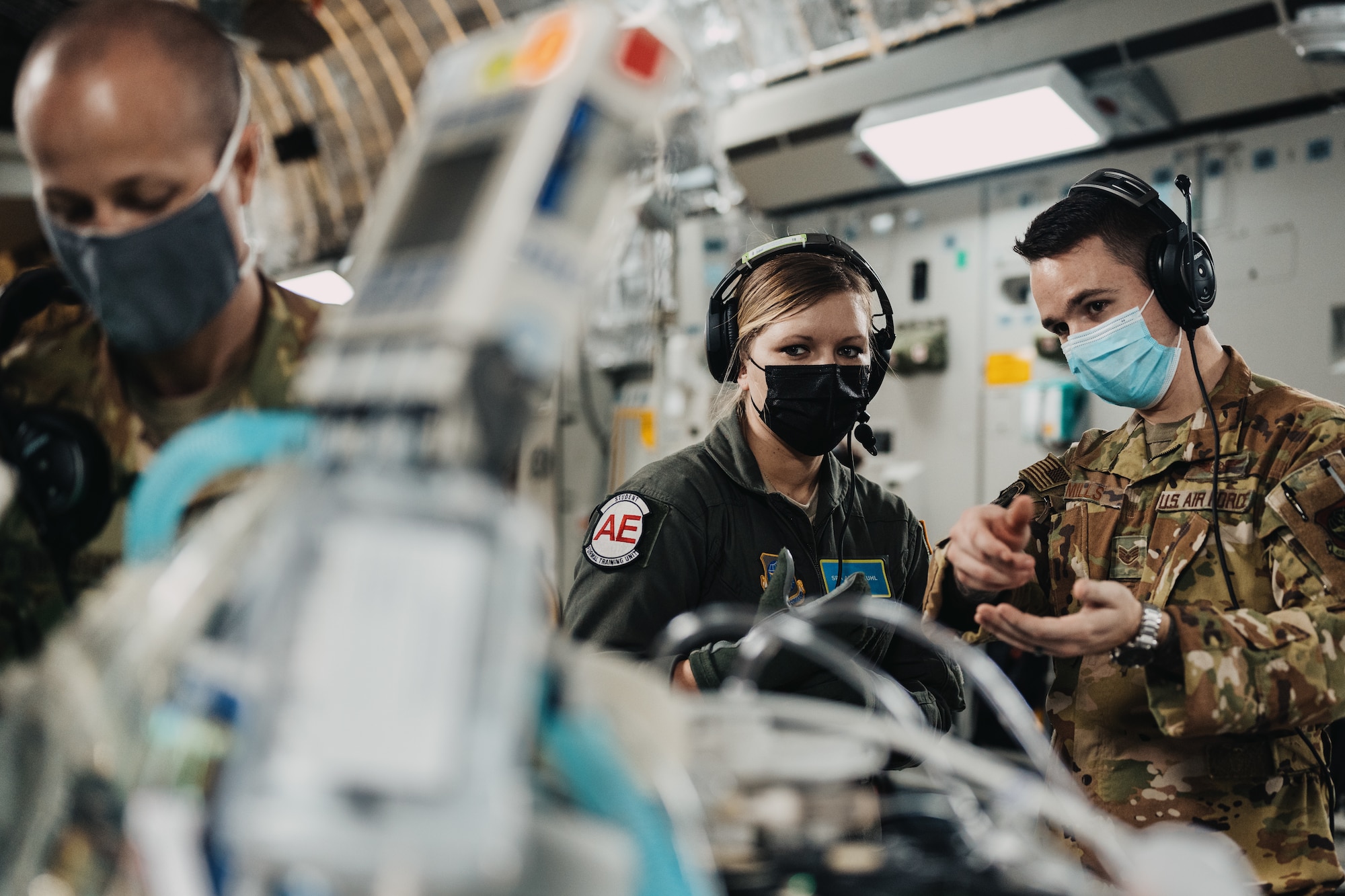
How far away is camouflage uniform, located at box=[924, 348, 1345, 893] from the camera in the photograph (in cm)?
131

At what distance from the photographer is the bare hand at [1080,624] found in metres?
1.20

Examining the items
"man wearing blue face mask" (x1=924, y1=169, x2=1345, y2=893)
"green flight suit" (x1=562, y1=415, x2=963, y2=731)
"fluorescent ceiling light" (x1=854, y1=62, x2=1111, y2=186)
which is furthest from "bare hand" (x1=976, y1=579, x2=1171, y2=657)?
"fluorescent ceiling light" (x1=854, y1=62, x2=1111, y2=186)

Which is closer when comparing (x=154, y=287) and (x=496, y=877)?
(x=496, y=877)

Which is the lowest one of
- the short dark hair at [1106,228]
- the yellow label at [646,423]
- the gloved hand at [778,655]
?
the yellow label at [646,423]

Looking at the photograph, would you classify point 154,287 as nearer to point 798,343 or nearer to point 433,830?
point 433,830

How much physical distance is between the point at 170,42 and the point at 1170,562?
5.31 feet

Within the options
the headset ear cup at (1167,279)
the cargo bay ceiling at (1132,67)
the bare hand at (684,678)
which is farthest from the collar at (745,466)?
the cargo bay ceiling at (1132,67)

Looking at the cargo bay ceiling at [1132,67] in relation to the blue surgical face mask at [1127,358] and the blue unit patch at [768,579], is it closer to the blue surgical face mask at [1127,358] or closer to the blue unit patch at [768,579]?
the blue surgical face mask at [1127,358]

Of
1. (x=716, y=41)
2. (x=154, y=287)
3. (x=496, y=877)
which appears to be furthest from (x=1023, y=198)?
(x=496, y=877)

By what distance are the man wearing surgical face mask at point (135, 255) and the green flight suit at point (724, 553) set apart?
0.71 meters

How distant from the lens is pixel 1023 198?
3.73m

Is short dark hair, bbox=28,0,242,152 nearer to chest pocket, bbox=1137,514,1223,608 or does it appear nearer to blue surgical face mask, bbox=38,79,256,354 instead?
blue surgical face mask, bbox=38,79,256,354

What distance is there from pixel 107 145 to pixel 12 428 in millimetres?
240

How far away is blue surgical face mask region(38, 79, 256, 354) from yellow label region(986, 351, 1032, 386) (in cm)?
349
